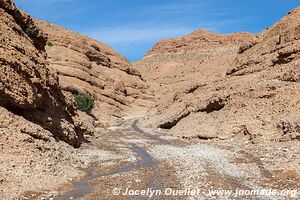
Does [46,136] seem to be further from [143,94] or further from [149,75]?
[149,75]

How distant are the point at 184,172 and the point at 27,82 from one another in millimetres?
13605

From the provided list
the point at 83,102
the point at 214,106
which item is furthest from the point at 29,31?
the point at 83,102

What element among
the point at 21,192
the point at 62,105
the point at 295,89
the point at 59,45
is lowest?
the point at 21,192

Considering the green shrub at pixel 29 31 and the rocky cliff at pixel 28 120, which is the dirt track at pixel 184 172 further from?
the green shrub at pixel 29 31

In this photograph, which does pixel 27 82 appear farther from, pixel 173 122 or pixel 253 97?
pixel 173 122

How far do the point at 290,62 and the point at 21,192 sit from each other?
120ft

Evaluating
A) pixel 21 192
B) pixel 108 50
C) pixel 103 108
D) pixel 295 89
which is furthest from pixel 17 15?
pixel 108 50

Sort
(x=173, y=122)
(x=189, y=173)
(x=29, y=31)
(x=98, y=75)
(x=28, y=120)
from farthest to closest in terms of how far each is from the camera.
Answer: (x=98, y=75), (x=173, y=122), (x=29, y=31), (x=28, y=120), (x=189, y=173)

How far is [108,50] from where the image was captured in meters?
136

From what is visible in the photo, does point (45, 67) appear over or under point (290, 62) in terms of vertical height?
under

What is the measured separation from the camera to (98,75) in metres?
105

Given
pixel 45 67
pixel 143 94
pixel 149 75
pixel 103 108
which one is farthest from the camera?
pixel 149 75

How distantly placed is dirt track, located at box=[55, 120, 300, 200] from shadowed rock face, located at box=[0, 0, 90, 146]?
4.59 metres

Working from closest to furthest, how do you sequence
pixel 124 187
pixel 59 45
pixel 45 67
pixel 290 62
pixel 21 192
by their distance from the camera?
pixel 21 192 < pixel 124 187 < pixel 45 67 < pixel 290 62 < pixel 59 45
